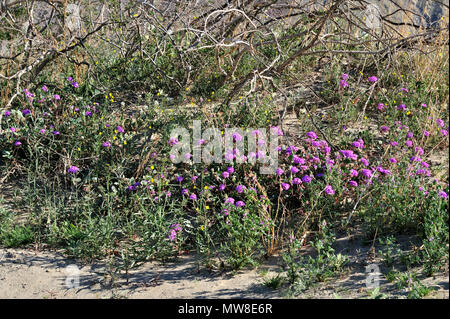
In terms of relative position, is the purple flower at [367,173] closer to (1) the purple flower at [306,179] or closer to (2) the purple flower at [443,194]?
(1) the purple flower at [306,179]

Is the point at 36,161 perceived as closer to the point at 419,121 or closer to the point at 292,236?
the point at 292,236

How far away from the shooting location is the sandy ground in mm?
3326

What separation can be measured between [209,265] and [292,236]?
0.63 m

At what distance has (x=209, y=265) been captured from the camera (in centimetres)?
366

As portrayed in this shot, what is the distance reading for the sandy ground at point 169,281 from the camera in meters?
3.33

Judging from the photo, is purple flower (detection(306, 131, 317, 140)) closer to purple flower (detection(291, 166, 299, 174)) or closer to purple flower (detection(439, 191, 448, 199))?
purple flower (detection(291, 166, 299, 174))

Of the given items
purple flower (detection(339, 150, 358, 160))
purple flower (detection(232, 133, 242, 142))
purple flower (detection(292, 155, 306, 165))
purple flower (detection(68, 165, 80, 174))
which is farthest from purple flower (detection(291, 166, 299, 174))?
purple flower (detection(68, 165, 80, 174))

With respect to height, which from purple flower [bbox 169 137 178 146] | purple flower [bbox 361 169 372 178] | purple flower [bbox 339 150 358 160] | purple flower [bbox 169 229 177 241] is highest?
purple flower [bbox 169 137 178 146]

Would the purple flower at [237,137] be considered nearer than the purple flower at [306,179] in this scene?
No

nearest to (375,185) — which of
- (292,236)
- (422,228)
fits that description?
(422,228)

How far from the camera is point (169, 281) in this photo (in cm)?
358

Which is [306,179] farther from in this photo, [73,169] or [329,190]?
[73,169]

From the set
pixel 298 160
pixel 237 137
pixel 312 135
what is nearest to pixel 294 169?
pixel 298 160

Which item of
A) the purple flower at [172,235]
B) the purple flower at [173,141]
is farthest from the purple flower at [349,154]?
the purple flower at [172,235]
